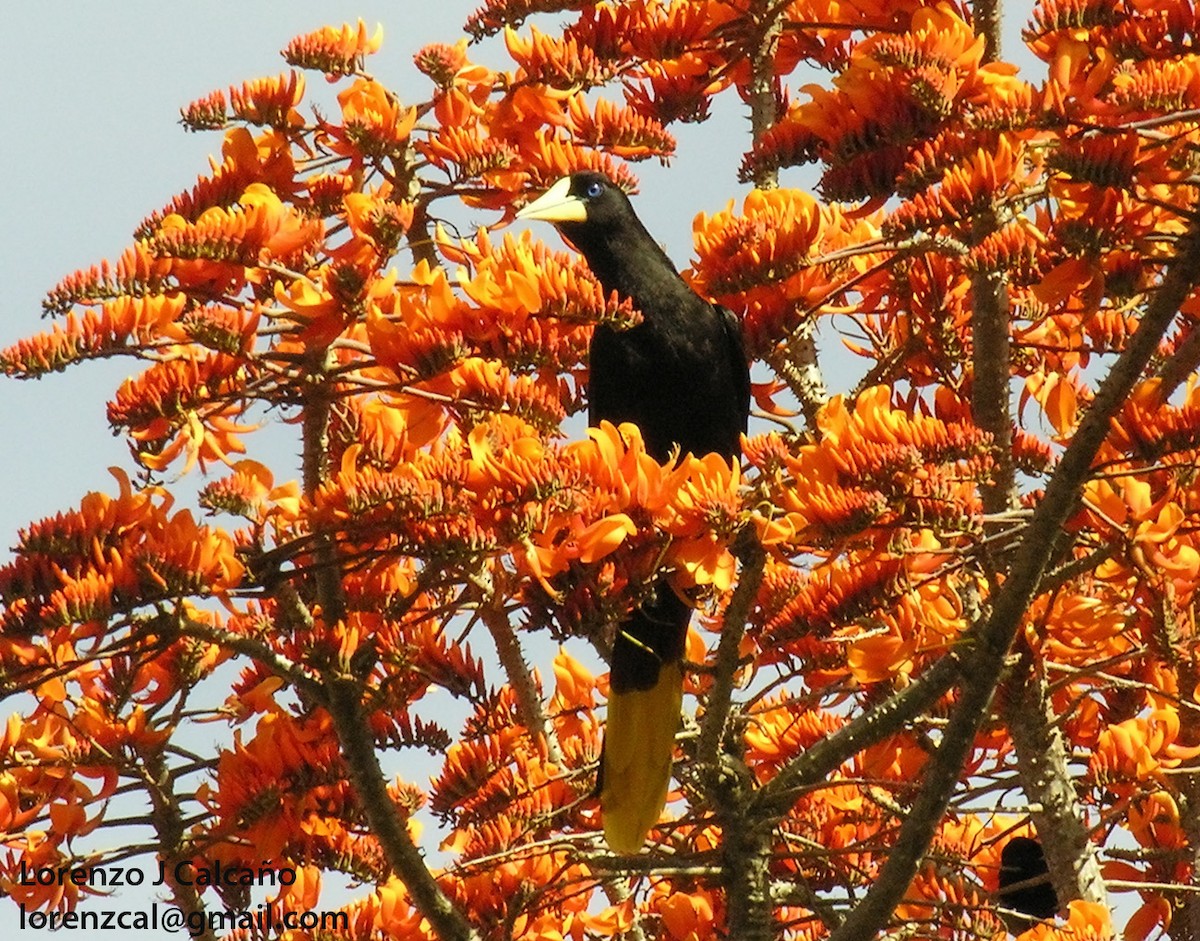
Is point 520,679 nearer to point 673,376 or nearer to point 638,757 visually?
point 638,757

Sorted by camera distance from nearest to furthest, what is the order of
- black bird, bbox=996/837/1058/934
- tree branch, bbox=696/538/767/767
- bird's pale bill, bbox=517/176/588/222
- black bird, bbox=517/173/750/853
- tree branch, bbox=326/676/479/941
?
tree branch, bbox=696/538/767/767, tree branch, bbox=326/676/479/941, black bird, bbox=996/837/1058/934, bird's pale bill, bbox=517/176/588/222, black bird, bbox=517/173/750/853

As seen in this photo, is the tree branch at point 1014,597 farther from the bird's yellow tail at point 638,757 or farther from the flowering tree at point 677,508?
the bird's yellow tail at point 638,757

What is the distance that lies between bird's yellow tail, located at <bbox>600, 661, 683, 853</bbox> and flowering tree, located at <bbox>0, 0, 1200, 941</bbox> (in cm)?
8

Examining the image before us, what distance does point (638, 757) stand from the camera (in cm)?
319

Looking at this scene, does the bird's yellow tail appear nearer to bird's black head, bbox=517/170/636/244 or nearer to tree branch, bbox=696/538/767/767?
tree branch, bbox=696/538/767/767

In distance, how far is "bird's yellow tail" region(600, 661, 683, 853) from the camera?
10.3ft

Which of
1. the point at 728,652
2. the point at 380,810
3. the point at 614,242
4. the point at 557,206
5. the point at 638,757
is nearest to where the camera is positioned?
the point at 728,652

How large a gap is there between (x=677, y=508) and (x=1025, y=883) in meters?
1.06

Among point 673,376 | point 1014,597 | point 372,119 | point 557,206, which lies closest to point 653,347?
point 673,376

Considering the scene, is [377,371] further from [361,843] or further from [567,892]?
[567,892]

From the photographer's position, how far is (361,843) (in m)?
3.21

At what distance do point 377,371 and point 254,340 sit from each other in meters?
0.37

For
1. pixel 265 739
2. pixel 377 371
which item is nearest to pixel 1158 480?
pixel 377 371

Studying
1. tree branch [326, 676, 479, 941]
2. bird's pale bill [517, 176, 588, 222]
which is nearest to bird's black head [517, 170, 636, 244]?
bird's pale bill [517, 176, 588, 222]
